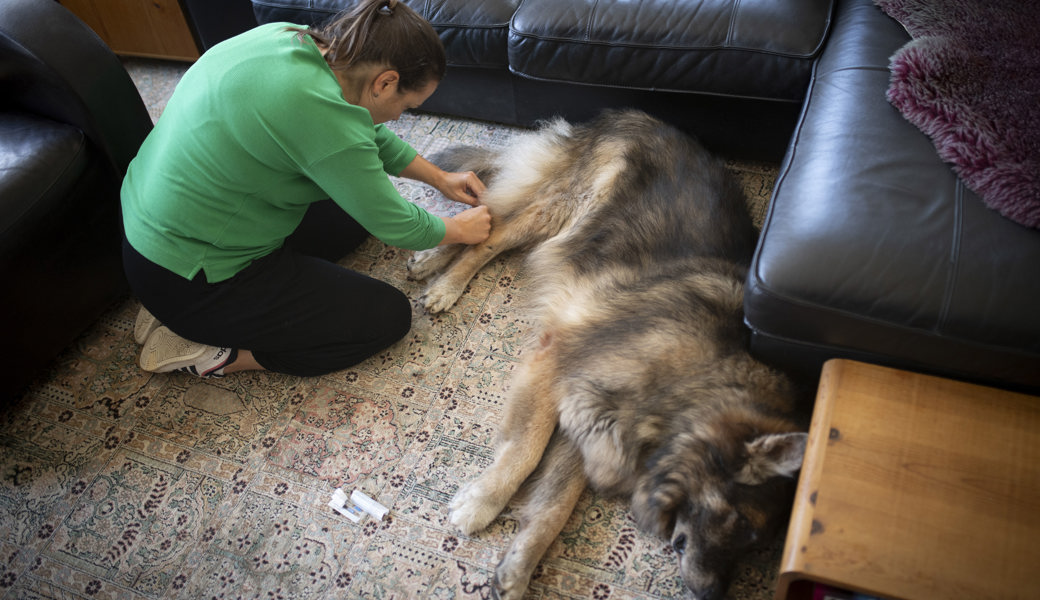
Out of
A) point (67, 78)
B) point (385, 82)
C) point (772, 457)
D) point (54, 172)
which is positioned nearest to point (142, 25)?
point (67, 78)

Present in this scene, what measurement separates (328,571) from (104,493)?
735 mm

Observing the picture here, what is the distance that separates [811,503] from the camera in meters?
1.36

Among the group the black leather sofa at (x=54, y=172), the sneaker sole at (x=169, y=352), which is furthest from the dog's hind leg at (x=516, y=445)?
the black leather sofa at (x=54, y=172)

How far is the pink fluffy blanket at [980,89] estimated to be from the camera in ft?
5.18

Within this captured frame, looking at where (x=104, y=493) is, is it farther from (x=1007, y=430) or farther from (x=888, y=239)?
(x=1007, y=430)

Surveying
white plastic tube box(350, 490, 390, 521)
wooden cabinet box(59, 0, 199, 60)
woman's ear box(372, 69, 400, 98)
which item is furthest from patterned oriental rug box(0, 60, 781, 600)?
wooden cabinet box(59, 0, 199, 60)

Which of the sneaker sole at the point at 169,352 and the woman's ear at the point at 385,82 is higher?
the woman's ear at the point at 385,82

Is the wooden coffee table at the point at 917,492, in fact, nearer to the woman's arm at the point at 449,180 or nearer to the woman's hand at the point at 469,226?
the woman's hand at the point at 469,226

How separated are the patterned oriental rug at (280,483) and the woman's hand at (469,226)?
254mm

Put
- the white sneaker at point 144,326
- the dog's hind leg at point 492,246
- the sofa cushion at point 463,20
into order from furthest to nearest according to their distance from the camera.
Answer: the sofa cushion at point 463,20, the dog's hind leg at point 492,246, the white sneaker at point 144,326

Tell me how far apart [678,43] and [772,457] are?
1.50m

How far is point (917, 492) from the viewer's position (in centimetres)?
136

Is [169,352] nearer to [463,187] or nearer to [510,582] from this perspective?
[463,187]

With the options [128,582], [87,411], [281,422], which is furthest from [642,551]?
[87,411]
